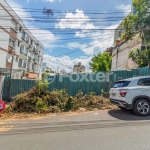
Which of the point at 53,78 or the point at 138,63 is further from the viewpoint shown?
the point at 138,63

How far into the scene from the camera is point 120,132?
179 inches

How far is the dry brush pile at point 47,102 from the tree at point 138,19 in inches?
364

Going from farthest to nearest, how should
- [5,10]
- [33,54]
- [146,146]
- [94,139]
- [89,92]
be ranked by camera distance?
[33,54], [5,10], [89,92], [94,139], [146,146]

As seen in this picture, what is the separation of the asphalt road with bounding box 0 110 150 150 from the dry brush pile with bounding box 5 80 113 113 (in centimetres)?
228

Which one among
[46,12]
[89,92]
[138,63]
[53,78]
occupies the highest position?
[46,12]

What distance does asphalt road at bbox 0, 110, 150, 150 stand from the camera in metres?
3.64

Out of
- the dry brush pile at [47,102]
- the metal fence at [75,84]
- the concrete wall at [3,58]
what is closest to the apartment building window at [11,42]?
the concrete wall at [3,58]

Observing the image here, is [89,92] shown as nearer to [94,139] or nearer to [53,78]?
[53,78]

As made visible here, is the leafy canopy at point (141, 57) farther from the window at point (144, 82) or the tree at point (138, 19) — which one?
the window at point (144, 82)

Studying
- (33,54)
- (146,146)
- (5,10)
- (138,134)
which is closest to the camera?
(146,146)

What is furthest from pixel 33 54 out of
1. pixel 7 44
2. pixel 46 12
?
pixel 46 12

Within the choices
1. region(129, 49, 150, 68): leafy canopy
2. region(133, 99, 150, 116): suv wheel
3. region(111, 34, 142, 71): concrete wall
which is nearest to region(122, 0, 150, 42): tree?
region(111, 34, 142, 71): concrete wall

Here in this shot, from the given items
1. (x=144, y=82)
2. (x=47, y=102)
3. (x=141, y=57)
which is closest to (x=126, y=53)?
(x=141, y=57)

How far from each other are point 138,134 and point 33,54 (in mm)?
39366
